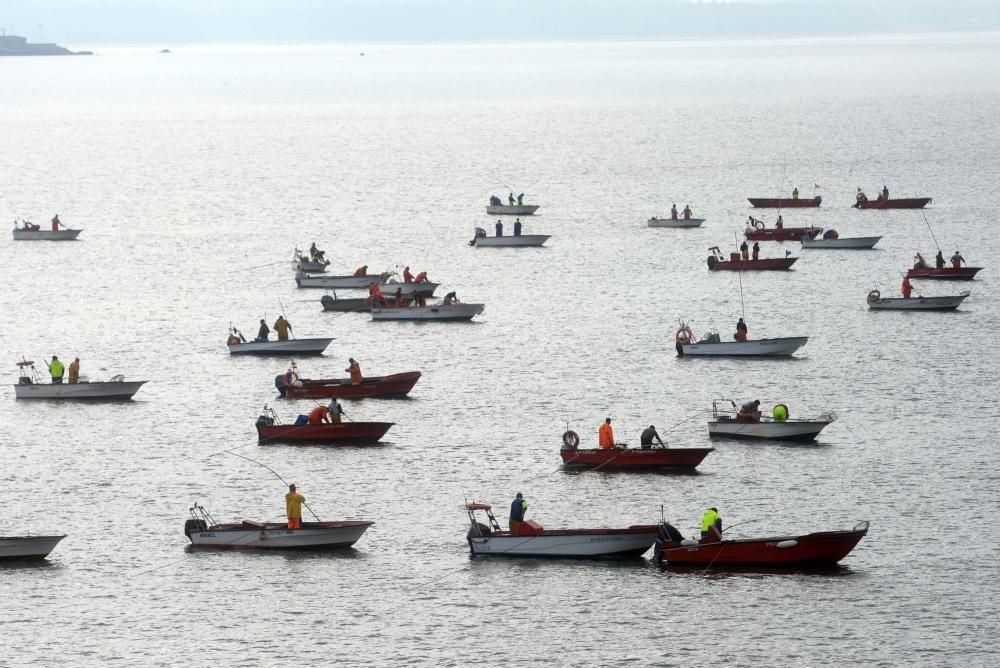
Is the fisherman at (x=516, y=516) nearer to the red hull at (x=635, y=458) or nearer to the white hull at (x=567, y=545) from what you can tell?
the white hull at (x=567, y=545)

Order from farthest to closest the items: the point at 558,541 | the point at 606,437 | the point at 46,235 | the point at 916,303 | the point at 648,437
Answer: the point at 46,235, the point at 916,303, the point at 606,437, the point at 648,437, the point at 558,541

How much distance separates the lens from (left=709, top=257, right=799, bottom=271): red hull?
119 m

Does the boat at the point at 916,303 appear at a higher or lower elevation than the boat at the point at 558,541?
higher

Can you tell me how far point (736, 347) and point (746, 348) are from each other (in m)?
0.54

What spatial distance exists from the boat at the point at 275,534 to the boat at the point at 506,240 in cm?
7543

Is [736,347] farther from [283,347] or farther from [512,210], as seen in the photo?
[512,210]

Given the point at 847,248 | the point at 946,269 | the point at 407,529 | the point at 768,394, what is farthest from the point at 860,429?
the point at 847,248

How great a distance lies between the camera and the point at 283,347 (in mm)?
93562

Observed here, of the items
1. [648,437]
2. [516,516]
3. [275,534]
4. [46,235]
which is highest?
[46,235]

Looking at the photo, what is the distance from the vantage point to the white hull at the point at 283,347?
9338cm

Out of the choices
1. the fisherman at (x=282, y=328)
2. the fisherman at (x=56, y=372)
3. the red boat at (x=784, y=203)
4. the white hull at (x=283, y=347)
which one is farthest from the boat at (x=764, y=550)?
the red boat at (x=784, y=203)

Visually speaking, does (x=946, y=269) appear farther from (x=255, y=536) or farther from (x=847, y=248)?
(x=255, y=536)

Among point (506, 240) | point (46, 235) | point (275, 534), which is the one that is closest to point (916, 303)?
point (506, 240)

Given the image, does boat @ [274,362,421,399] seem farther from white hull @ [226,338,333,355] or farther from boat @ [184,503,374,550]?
boat @ [184,503,374,550]
